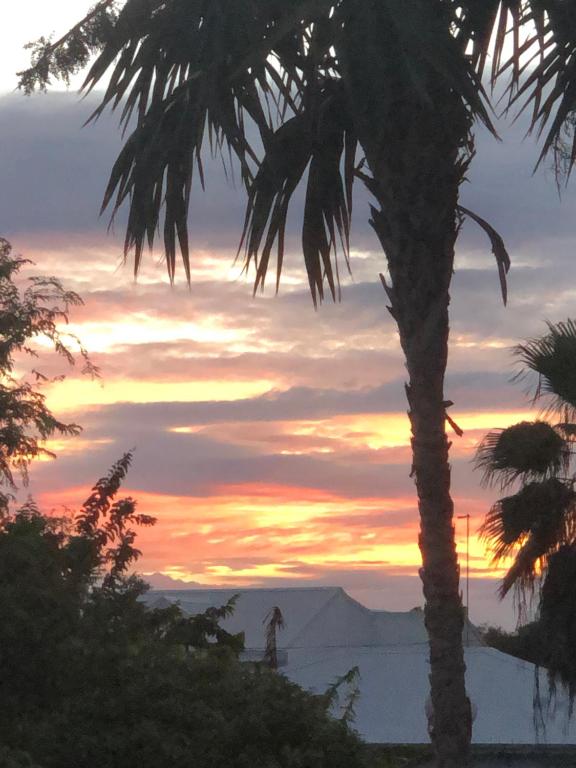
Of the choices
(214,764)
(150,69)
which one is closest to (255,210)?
(150,69)


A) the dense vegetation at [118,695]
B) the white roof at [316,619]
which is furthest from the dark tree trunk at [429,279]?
the white roof at [316,619]

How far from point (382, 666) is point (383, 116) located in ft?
66.3

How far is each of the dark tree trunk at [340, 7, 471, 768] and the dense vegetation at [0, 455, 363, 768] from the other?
216 cm

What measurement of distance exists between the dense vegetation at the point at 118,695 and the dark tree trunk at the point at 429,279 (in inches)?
85.2

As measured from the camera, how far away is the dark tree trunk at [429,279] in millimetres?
11031

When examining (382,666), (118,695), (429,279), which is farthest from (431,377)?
(382,666)

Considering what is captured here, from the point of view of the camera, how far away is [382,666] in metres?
28.8

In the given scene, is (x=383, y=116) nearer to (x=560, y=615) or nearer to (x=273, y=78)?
(x=273, y=78)

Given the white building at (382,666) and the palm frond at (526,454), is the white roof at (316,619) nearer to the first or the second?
the white building at (382,666)

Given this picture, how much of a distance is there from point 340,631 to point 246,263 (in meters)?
25.8

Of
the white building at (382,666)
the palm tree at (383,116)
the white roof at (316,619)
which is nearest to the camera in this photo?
the palm tree at (383,116)

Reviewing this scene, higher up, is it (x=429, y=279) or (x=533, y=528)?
(x=429, y=279)

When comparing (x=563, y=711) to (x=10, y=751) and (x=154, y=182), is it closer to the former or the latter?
(x=154, y=182)

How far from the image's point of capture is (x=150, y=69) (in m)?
12.0
